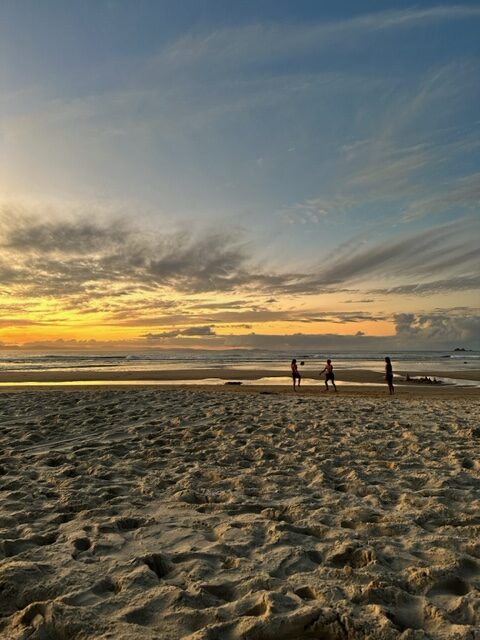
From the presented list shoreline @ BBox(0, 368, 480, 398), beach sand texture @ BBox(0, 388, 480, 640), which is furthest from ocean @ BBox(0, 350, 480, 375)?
beach sand texture @ BBox(0, 388, 480, 640)

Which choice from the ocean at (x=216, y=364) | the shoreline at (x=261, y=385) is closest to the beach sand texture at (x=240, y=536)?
the shoreline at (x=261, y=385)

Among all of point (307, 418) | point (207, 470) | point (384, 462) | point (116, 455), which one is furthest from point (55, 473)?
point (307, 418)

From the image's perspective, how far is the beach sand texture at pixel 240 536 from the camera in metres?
3.12

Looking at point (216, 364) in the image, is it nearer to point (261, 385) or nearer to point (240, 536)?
point (261, 385)

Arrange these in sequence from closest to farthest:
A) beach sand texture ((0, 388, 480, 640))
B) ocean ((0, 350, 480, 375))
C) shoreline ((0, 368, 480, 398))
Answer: beach sand texture ((0, 388, 480, 640)), shoreline ((0, 368, 480, 398)), ocean ((0, 350, 480, 375))

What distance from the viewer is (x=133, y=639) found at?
9.52 ft

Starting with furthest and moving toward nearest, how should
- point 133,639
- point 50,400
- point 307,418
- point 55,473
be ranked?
point 50,400, point 307,418, point 55,473, point 133,639

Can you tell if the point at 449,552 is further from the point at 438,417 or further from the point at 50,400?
the point at 50,400

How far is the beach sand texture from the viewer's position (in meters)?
3.12

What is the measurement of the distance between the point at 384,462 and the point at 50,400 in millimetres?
11110

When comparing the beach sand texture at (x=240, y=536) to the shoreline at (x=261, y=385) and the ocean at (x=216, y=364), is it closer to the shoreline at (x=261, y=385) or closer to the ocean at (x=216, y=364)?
the shoreline at (x=261, y=385)

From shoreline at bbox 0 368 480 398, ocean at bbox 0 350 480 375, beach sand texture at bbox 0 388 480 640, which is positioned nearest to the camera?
beach sand texture at bbox 0 388 480 640

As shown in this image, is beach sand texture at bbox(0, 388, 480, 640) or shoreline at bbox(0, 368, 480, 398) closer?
beach sand texture at bbox(0, 388, 480, 640)

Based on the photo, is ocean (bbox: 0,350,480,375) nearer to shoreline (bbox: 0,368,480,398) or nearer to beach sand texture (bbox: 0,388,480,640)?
shoreline (bbox: 0,368,480,398)
